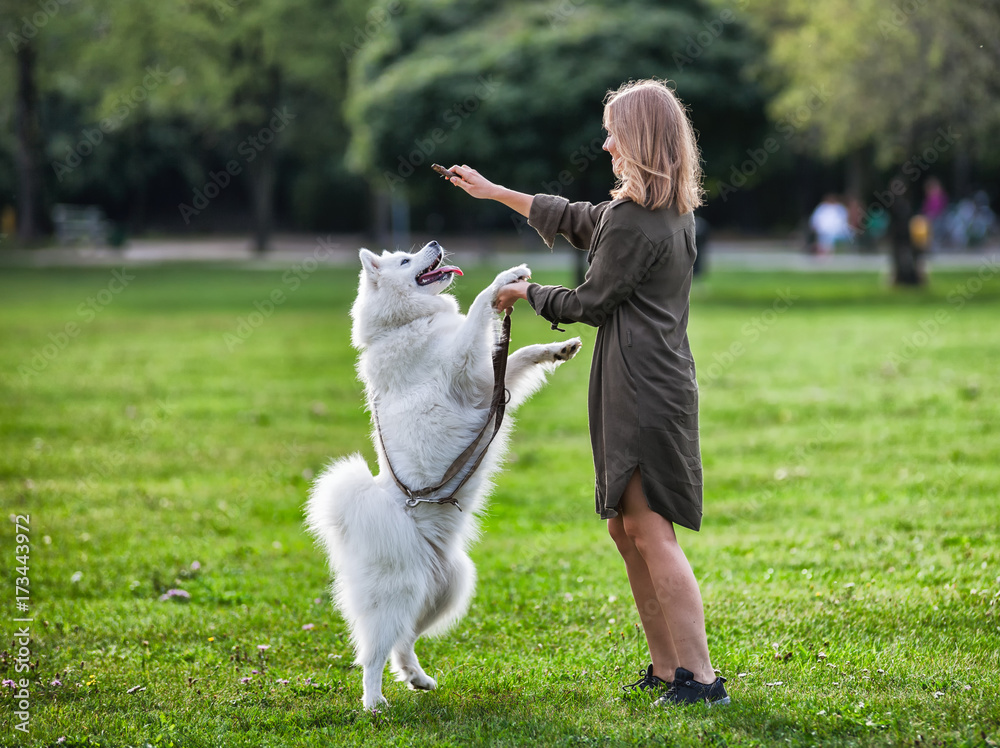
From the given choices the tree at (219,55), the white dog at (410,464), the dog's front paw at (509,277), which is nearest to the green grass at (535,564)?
the white dog at (410,464)

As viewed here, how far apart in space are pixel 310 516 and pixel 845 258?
33494 millimetres

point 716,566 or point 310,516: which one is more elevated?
point 310,516

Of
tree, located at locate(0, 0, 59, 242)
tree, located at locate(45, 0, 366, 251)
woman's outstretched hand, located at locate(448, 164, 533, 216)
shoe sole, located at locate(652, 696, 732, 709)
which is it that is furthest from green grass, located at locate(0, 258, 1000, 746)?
tree, located at locate(0, 0, 59, 242)

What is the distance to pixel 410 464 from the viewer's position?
4.66 m

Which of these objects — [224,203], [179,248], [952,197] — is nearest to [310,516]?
[179,248]

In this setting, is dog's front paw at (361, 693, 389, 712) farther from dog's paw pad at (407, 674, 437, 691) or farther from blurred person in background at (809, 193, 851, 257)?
blurred person in background at (809, 193, 851, 257)

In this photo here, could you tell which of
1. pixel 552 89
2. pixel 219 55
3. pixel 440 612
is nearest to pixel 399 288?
pixel 440 612

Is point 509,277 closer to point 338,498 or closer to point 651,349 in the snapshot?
point 651,349

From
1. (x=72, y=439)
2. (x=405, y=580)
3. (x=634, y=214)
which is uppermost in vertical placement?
(x=634, y=214)

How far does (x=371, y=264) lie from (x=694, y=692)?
2.37m

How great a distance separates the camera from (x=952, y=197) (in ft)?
146

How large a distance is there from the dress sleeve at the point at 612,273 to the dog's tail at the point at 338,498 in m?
1.14

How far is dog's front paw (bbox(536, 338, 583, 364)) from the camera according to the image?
4.69 m

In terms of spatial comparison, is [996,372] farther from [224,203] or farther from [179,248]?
[224,203]
